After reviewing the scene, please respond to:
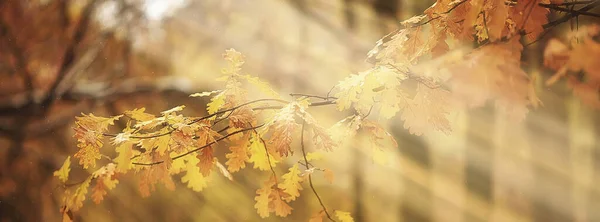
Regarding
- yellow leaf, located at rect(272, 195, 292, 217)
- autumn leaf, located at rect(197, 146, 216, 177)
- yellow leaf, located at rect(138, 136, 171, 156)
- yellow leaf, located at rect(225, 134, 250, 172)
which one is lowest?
yellow leaf, located at rect(272, 195, 292, 217)

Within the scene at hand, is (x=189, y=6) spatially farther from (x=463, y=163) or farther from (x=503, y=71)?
(x=503, y=71)

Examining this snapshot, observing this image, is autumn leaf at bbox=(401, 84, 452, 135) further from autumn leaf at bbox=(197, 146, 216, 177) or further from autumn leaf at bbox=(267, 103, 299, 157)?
autumn leaf at bbox=(197, 146, 216, 177)

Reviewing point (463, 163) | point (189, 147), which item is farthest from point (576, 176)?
point (189, 147)

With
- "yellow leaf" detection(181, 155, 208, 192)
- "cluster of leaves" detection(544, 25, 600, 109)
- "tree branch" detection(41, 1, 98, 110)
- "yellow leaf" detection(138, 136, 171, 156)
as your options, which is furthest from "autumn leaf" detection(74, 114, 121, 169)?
"tree branch" detection(41, 1, 98, 110)

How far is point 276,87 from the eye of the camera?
3.33 meters

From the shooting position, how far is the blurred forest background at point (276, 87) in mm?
2688

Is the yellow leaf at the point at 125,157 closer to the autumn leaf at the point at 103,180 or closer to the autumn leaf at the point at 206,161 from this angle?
the autumn leaf at the point at 103,180

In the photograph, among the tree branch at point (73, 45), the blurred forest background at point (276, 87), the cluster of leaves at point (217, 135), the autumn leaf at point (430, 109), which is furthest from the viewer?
the tree branch at point (73, 45)

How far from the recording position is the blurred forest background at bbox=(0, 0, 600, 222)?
2.69 meters

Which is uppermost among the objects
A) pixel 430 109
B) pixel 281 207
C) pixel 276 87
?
pixel 276 87

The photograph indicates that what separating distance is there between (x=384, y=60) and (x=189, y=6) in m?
2.65

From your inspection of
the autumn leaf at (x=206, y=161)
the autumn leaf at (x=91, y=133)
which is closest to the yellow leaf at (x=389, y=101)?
the autumn leaf at (x=206, y=161)

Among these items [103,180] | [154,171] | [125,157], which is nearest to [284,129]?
[154,171]

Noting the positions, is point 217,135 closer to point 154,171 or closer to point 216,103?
point 216,103
